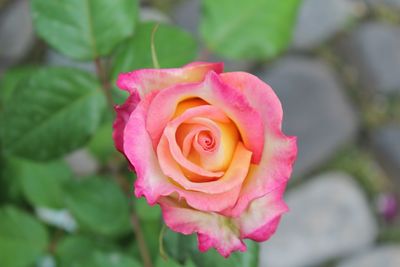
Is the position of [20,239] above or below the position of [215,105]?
below

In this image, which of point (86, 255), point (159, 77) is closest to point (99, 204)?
point (86, 255)

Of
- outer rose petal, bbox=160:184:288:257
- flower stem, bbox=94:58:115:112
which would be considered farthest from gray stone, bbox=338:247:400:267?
outer rose petal, bbox=160:184:288:257

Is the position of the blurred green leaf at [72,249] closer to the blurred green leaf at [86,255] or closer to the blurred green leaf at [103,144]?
the blurred green leaf at [86,255]

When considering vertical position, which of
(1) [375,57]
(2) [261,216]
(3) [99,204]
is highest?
(2) [261,216]

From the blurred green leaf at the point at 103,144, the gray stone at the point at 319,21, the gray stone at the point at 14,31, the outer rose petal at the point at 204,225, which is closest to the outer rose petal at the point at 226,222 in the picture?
the outer rose petal at the point at 204,225

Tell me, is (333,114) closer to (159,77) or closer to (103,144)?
(103,144)

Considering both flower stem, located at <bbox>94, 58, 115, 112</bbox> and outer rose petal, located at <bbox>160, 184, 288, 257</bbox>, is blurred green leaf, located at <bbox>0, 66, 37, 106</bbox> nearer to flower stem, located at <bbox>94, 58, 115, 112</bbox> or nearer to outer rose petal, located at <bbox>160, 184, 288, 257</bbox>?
flower stem, located at <bbox>94, 58, 115, 112</bbox>

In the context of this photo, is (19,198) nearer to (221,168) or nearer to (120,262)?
(120,262)

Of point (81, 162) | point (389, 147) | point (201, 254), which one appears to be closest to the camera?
point (201, 254)
